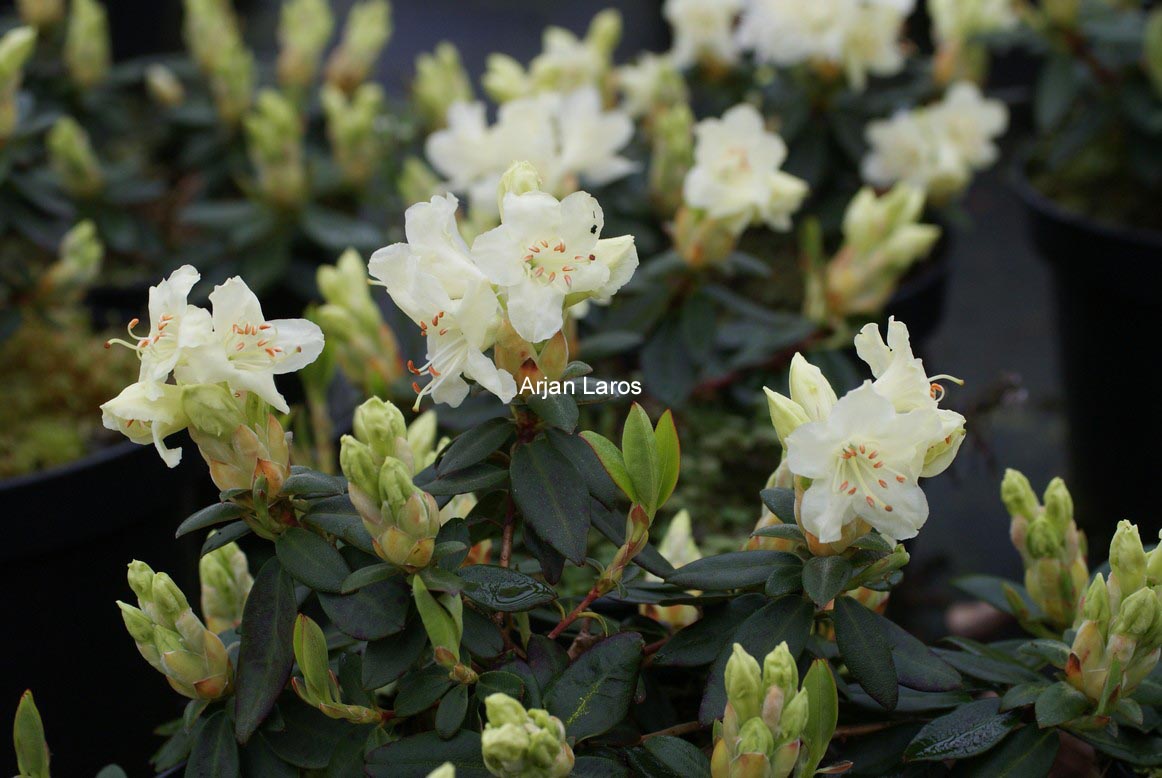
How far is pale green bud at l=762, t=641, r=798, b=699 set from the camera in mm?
732

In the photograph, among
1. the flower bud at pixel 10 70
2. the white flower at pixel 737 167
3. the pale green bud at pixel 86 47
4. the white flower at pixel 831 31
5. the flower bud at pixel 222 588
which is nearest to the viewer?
the flower bud at pixel 222 588

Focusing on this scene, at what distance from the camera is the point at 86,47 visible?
6.45ft

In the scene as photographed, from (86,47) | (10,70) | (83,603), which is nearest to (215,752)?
(83,603)

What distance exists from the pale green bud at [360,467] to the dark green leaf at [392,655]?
0.35 ft

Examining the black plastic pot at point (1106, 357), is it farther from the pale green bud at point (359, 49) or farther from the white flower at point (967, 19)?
the pale green bud at point (359, 49)

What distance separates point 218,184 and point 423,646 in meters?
1.49

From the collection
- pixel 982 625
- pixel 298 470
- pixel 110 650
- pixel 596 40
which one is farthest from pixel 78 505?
pixel 982 625

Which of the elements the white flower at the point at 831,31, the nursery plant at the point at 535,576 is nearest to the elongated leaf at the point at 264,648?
the nursery plant at the point at 535,576

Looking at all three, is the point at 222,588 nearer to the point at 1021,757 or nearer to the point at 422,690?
the point at 422,690

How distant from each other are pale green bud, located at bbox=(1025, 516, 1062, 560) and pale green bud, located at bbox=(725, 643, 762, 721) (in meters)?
0.35

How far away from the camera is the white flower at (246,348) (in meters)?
0.76

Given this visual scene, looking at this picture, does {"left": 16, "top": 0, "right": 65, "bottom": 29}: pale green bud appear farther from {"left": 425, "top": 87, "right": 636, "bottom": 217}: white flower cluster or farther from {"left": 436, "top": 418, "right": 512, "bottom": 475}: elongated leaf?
{"left": 436, "top": 418, "right": 512, "bottom": 475}: elongated leaf

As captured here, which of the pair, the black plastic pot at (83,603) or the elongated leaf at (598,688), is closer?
the elongated leaf at (598,688)

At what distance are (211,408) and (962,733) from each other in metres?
0.55
